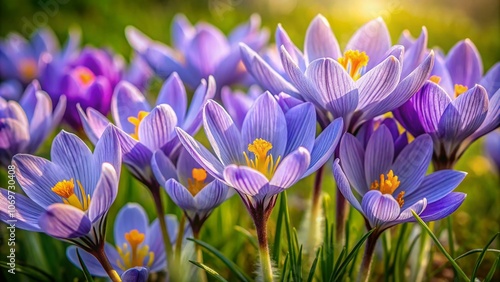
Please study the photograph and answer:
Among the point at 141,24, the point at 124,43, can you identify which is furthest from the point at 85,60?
the point at 141,24

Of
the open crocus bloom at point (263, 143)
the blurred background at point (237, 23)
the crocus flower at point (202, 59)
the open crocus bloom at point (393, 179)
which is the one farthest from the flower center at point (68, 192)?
the crocus flower at point (202, 59)

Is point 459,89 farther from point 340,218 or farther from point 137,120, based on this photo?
point 137,120

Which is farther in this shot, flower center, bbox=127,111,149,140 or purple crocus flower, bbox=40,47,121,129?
purple crocus flower, bbox=40,47,121,129

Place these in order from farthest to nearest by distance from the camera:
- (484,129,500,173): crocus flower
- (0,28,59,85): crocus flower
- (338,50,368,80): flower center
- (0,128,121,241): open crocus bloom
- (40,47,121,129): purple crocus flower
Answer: (0,28,59,85): crocus flower < (484,129,500,173): crocus flower < (40,47,121,129): purple crocus flower < (338,50,368,80): flower center < (0,128,121,241): open crocus bloom

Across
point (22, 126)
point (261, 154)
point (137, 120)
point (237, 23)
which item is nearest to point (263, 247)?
point (261, 154)

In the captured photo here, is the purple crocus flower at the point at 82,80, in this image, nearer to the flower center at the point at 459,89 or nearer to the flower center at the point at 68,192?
the flower center at the point at 68,192

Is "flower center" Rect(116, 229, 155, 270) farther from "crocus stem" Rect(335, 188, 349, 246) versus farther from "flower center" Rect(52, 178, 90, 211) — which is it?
"crocus stem" Rect(335, 188, 349, 246)

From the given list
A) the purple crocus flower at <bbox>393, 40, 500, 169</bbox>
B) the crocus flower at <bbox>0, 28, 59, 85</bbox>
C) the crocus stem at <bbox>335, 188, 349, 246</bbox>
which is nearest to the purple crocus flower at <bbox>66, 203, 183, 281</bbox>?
the crocus stem at <bbox>335, 188, 349, 246</bbox>
